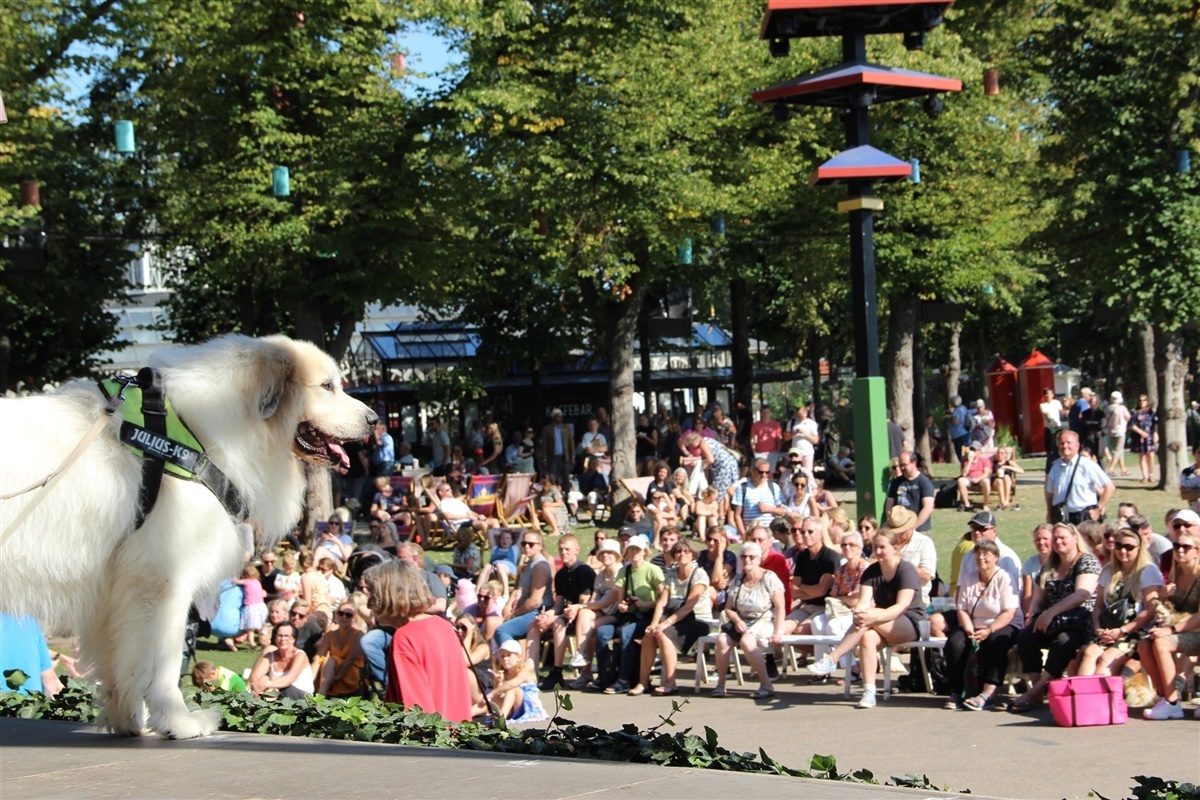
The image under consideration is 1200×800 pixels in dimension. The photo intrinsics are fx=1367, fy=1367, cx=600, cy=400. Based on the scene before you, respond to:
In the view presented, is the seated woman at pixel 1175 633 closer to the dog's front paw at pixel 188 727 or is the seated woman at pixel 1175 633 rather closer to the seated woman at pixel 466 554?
the dog's front paw at pixel 188 727

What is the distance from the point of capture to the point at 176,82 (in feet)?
74.5

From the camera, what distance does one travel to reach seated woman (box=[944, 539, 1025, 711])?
36.1 ft

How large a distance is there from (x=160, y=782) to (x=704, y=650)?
8.62 m

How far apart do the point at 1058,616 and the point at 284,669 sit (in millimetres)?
6270

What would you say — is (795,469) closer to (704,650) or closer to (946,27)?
(704,650)

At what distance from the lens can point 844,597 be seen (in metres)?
12.8

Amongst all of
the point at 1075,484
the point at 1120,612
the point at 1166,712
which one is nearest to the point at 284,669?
the point at 1120,612

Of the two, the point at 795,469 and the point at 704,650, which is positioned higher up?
the point at 795,469

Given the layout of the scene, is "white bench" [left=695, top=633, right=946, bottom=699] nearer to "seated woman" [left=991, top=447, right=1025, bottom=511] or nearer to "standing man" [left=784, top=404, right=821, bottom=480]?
"standing man" [left=784, top=404, right=821, bottom=480]

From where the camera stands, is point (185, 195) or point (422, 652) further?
point (185, 195)

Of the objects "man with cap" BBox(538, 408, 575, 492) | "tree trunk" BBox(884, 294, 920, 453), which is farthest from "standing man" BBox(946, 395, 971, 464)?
"man with cap" BBox(538, 408, 575, 492)

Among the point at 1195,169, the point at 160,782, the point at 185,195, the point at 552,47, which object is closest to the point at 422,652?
the point at 160,782

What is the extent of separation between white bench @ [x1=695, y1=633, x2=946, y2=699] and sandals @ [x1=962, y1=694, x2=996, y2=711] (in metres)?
0.62

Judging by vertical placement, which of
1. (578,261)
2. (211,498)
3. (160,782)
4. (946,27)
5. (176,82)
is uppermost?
(946,27)
